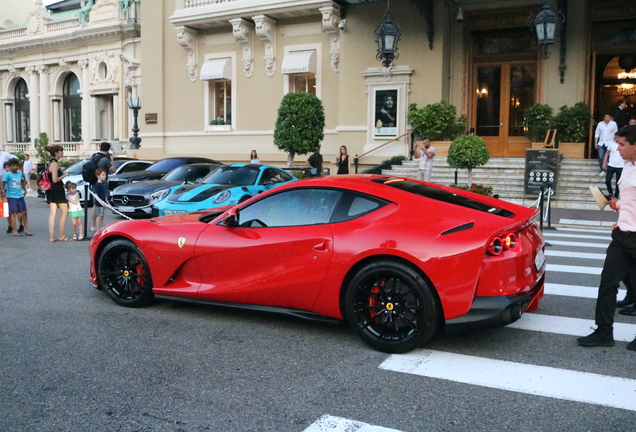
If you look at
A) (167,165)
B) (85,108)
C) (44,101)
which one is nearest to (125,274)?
(167,165)

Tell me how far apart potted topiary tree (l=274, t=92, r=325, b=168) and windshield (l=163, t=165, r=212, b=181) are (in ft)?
15.2

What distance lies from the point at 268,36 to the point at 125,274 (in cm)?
2068

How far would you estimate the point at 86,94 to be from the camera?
38.2 meters

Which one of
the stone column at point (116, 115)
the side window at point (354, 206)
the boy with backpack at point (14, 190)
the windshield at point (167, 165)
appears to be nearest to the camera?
the side window at point (354, 206)

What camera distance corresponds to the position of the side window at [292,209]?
218 inches

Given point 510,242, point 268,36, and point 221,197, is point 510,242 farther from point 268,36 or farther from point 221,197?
point 268,36

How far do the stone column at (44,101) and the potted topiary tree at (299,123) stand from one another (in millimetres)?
26593

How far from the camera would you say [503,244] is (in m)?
4.86

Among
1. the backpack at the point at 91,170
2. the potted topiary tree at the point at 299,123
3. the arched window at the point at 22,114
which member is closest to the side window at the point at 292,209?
the backpack at the point at 91,170

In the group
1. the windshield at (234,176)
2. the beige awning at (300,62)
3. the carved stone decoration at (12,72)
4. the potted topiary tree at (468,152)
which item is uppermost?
the carved stone decoration at (12,72)

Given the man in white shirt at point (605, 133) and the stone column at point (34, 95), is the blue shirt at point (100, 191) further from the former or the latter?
the stone column at point (34, 95)

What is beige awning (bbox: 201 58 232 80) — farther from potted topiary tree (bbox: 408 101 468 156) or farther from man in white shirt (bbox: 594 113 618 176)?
man in white shirt (bbox: 594 113 618 176)

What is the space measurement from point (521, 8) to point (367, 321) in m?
19.2

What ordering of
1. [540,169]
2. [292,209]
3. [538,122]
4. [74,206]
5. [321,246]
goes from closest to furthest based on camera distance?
[321,246] → [292,209] → [74,206] → [540,169] → [538,122]
